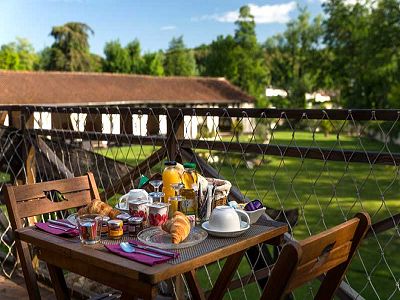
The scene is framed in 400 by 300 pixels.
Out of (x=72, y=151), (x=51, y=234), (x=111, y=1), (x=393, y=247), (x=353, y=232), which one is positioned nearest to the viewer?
(x=353, y=232)

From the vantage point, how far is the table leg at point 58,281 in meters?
2.08

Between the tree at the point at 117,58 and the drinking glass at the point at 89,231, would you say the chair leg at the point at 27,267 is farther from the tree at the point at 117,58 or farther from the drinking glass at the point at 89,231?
the tree at the point at 117,58

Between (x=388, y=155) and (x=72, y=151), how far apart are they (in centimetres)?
290

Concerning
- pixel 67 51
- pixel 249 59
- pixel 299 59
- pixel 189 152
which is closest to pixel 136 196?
pixel 189 152

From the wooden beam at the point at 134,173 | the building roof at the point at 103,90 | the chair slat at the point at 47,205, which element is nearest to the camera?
the chair slat at the point at 47,205

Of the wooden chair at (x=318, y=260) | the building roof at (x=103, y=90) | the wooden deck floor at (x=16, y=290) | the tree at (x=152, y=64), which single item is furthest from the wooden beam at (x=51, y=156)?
the tree at (x=152, y=64)

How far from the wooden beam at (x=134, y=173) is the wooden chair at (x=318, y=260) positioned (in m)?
1.57

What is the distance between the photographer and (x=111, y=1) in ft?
191

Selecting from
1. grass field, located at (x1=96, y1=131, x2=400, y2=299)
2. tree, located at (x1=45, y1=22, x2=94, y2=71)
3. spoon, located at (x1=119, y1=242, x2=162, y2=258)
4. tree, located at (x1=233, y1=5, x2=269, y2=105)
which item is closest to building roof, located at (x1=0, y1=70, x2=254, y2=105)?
tree, located at (x1=233, y1=5, x2=269, y2=105)

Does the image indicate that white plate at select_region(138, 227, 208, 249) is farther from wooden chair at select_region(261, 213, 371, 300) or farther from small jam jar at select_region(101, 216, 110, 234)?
wooden chair at select_region(261, 213, 371, 300)

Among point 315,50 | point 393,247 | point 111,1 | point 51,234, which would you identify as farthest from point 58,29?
point 51,234

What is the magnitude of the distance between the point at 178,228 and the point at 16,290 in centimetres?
230

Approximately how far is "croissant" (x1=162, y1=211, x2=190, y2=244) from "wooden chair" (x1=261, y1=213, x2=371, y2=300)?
0.49 m

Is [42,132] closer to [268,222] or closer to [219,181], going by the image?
[219,181]
